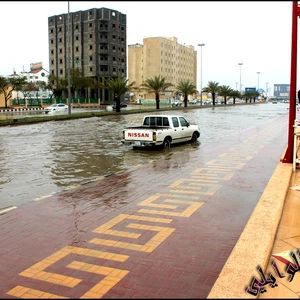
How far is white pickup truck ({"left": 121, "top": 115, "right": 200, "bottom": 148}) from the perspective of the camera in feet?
54.1

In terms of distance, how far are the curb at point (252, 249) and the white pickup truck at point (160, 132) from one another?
8433 mm

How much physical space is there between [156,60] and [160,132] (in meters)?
118

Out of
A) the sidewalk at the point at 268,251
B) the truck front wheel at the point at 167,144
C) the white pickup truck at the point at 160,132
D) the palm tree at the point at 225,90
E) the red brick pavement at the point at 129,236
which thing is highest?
the palm tree at the point at 225,90

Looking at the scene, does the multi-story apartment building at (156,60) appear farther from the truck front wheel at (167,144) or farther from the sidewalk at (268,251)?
the sidewalk at (268,251)

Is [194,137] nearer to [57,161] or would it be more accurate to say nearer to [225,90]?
[57,161]

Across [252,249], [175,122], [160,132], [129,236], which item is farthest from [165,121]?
[252,249]

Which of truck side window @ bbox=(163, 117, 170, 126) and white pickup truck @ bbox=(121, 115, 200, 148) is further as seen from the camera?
truck side window @ bbox=(163, 117, 170, 126)

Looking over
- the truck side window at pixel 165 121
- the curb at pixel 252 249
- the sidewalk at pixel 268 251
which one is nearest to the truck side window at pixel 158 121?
the truck side window at pixel 165 121

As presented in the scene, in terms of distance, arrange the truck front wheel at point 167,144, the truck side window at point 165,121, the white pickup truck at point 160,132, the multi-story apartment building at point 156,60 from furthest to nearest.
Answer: the multi-story apartment building at point 156,60
the truck side window at point 165,121
the truck front wheel at point 167,144
the white pickup truck at point 160,132

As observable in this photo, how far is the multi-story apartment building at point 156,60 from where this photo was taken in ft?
431

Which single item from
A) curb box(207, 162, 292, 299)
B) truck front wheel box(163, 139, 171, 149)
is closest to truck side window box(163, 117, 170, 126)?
truck front wheel box(163, 139, 171, 149)

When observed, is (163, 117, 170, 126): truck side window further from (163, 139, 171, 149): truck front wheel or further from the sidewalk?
the sidewalk

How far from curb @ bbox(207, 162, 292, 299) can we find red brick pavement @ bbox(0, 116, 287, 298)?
6.0 inches

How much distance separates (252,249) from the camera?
17.5 feet
